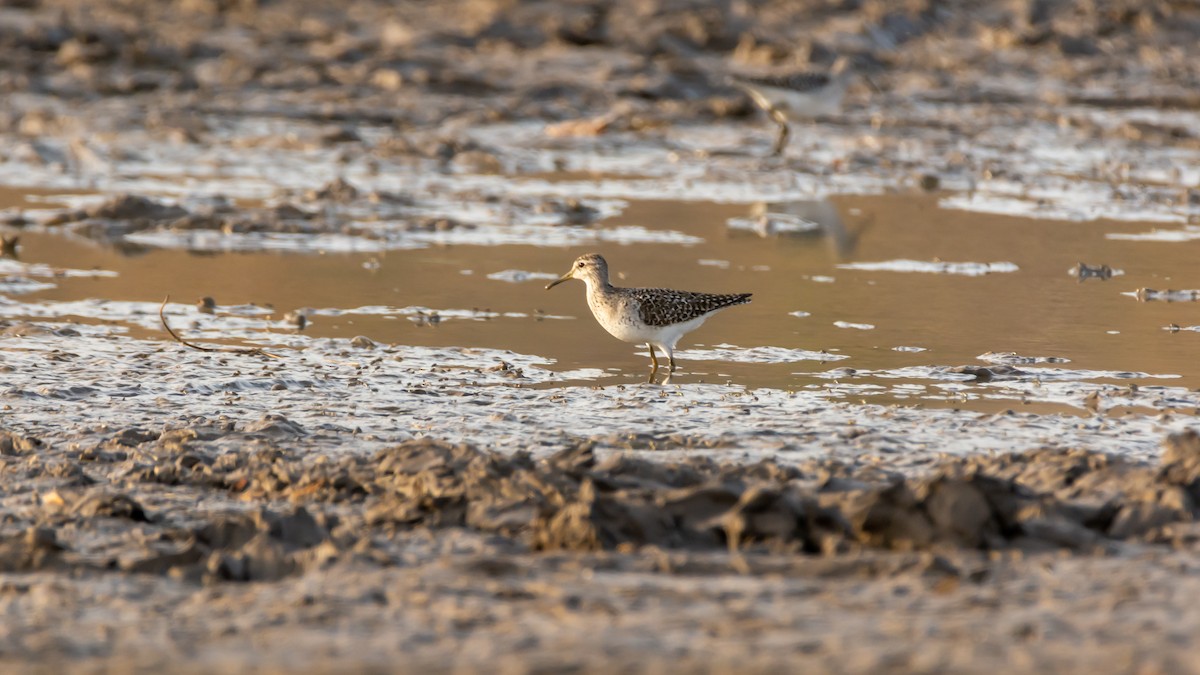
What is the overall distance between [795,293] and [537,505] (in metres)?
5.65

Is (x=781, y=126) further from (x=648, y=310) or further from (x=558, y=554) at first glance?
(x=558, y=554)

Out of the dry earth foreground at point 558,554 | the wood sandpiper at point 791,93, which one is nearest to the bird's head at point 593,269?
the dry earth foreground at point 558,554

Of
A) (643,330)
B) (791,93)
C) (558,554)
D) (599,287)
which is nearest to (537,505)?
(558,554)

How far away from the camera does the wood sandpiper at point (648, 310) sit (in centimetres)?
947

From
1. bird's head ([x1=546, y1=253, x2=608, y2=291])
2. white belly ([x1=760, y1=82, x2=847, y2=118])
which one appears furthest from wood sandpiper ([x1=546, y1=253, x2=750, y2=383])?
white belly ([x1=760, y1=82, x2=847, y2=118])

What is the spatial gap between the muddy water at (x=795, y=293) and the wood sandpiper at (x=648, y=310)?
0.82 ft

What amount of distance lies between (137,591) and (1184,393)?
5.41 metres

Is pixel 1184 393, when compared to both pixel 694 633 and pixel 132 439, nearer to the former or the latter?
pixel 694 633

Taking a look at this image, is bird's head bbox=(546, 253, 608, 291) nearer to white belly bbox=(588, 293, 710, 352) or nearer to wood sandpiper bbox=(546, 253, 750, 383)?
wood sandpiper bbox=(546, 253, 750, 383)

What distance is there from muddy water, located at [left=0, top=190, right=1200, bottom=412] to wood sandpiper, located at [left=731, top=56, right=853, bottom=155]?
10.6 feet

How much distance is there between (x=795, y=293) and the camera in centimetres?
1175

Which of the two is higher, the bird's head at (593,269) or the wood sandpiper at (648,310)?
the bird's head at (593,269)

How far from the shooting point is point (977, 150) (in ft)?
58.6

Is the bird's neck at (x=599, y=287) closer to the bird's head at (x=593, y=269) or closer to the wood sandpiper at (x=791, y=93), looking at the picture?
the bird's head at (x=593, y=269)
